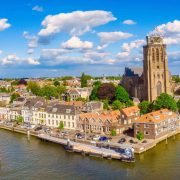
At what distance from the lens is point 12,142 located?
219 ft

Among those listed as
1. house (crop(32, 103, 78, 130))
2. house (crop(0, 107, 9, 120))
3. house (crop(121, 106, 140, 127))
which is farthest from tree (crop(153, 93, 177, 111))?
house (crop(0, 107, 9, 120))

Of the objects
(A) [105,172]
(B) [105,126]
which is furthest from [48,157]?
(B) [105,126]

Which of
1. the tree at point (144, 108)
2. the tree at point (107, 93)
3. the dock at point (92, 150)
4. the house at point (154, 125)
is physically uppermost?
the tree at point (107, 93)

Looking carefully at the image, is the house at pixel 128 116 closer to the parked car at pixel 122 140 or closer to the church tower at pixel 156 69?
the parked car at pixel 122 140

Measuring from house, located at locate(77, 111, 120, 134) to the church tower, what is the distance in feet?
→ 94.4

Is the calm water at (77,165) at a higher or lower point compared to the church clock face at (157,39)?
lower

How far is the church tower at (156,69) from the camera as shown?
9881cm

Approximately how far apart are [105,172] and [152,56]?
6001 centimetres

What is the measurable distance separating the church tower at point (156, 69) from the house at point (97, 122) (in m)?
28.8

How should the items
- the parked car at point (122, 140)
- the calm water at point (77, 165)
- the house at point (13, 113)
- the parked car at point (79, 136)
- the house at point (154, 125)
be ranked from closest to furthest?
the calm water at point (77, 165)
the parked car at point (122, 140)
the house at point (154, 125)
the parked car at point (79, 136)
the house at point (13, 113)

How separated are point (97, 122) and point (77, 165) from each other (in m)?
20.8

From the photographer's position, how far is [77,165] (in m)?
50.0

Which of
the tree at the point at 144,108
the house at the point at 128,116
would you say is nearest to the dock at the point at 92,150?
the house at the point at 128,116

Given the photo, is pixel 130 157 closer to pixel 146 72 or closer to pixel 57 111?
pixel 57 111
